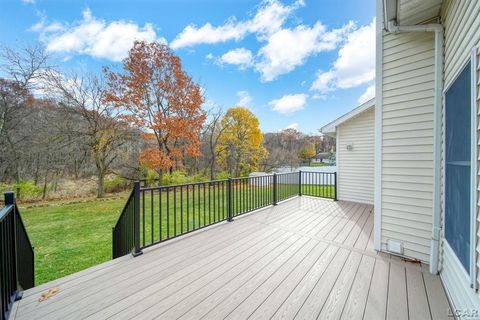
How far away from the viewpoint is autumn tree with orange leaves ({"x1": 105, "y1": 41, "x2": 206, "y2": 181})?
8.35 metres

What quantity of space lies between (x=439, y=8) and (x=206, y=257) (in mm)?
3876

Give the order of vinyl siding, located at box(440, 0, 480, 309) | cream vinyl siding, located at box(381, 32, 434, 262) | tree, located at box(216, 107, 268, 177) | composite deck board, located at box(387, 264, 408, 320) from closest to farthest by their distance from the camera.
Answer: vinyl siding, located at box(440, 0, 480, 309) → composite deck board, located at box(387, 264, 408, 320) → cream vinyl siding, located at box(381, 32, 434, 262) → tree, located at box(216, 107, 268, 177)

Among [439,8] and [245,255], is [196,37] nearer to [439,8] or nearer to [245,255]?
[439,8]

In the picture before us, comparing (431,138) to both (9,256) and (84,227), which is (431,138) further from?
(84,227)

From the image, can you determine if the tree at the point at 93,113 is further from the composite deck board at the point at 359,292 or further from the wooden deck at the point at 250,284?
the composite deck board at the point at 359,292

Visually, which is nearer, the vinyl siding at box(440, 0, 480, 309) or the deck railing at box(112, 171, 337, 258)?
the vinyl siding at box(440, 0, 480, 309)

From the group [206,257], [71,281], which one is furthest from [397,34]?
[71,281]

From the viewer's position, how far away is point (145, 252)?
2.63 metres

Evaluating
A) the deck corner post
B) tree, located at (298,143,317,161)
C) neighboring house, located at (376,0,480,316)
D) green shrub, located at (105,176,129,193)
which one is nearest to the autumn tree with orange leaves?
green shrub, located at (105,176,129,193)

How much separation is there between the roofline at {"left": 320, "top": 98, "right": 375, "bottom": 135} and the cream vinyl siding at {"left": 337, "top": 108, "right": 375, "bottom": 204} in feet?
0.59

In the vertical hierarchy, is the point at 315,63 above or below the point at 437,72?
above

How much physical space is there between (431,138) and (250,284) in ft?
8.63

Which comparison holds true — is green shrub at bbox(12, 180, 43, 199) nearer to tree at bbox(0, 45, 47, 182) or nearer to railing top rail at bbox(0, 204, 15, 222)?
tree at bbox(0, 45, 47, 182)

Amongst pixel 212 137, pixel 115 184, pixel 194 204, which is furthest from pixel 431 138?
pixel 115 184
